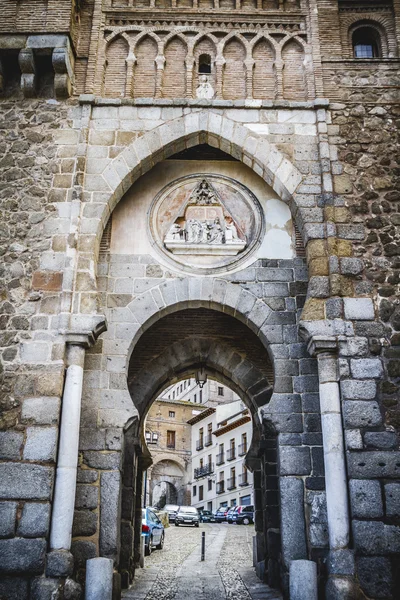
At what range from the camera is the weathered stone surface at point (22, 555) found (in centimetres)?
633

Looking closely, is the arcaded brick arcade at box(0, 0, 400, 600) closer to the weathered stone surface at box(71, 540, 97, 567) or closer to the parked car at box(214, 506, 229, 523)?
the weathered stone surface at box(71, 540, 97, 567)

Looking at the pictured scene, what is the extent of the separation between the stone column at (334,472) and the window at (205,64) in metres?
4.57

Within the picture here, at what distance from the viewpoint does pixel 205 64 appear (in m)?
9.37

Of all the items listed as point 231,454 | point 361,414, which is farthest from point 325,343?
point 231,454

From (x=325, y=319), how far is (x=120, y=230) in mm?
3281

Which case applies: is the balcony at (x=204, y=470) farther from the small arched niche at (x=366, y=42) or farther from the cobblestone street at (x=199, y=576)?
the small arched niche at (x=366, y=42)

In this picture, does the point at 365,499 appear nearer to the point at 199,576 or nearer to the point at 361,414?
the point at 361,414

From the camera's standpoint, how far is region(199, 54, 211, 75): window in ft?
30.6

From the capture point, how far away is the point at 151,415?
40156 mm

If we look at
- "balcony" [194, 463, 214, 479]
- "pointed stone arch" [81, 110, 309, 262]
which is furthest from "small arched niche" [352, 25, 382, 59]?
"balcony" [194, 463, 214, 479]

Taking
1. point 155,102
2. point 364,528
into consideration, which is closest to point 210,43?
point 155,102

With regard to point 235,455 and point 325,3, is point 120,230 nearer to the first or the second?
point 325,3

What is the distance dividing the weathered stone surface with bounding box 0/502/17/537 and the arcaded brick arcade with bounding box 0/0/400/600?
24 millimetres

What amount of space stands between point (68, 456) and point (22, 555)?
1.08 meters
